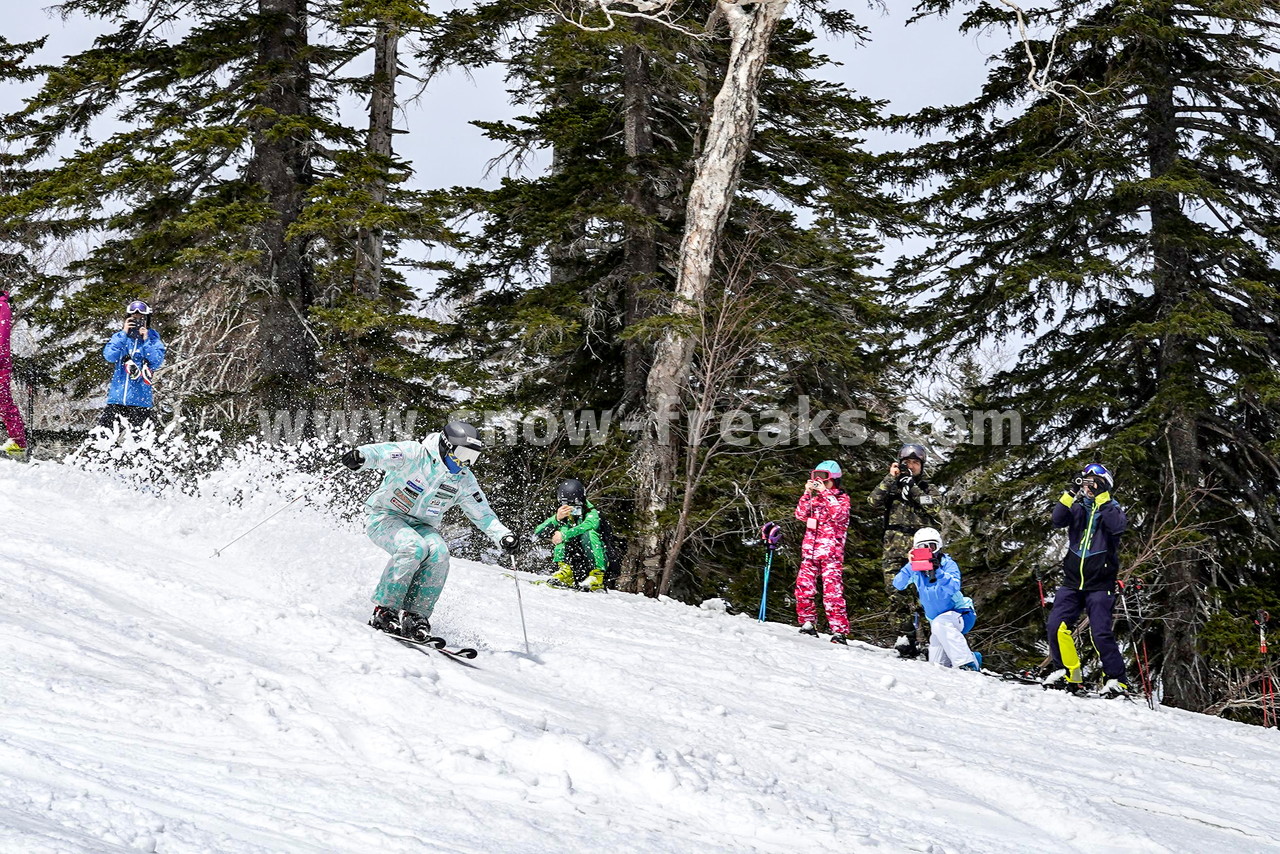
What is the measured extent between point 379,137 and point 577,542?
959cm

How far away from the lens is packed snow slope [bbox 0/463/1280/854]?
3.12 metres

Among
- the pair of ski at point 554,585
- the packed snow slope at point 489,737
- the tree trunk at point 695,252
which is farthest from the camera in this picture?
the tree trunk at point 695,252

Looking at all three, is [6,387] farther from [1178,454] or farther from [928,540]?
[1178,454]

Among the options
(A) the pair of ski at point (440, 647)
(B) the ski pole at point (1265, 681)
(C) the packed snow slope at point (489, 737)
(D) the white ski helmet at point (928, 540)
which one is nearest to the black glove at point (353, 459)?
(C) the packed snow slope at point (489, 737)

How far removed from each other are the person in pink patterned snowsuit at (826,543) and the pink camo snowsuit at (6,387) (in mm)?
8400

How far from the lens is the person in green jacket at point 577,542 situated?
1096 centimetres

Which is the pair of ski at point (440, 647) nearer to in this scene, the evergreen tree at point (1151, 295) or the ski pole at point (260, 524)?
the ski pole at point (260, 524)

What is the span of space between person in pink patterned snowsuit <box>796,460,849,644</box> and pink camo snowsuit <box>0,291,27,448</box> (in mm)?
8400

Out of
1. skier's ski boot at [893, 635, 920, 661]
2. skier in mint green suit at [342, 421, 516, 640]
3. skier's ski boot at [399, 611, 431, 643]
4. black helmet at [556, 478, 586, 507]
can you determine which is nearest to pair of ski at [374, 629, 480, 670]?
skier's ski boot at [399, 611, 431, 643]

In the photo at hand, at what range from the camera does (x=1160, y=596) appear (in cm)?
1330

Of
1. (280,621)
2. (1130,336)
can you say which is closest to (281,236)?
(280,621)

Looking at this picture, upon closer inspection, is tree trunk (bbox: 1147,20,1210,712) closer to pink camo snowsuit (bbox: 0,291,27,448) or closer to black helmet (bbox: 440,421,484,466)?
black helmet (bbox: 440,421,484,466)

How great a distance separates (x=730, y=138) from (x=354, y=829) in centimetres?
1191

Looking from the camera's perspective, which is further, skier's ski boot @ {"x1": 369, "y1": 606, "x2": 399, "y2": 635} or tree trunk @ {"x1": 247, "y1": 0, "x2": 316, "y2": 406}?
tree trunk @ {"x1": 247, "y1": 0, "x2": 316, "y2": 406}
